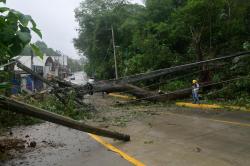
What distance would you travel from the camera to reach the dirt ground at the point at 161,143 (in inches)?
266

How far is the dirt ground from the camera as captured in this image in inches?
266

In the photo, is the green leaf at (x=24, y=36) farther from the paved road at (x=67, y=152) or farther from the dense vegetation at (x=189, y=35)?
the dense vegetation at (x=189, y=35)

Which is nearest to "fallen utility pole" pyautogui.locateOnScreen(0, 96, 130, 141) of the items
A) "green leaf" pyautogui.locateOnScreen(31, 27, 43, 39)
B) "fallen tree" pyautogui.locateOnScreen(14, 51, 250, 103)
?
"green leaf" pyautogui.locateOnScreen(31, 27, 43, 39)

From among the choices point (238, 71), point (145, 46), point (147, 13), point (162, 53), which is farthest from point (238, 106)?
point (147, 13)

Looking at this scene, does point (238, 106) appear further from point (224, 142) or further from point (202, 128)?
point (224, 142)

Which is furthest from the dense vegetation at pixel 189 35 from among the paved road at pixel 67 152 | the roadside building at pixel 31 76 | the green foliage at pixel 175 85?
the paved road at pixel 67 152

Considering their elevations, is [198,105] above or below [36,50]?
below

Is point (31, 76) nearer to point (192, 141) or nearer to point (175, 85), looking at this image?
point (175, 85)

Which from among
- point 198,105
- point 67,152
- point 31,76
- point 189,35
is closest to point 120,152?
point 67,152

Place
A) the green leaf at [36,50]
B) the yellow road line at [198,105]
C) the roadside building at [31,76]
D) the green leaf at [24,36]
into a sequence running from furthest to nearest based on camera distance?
the roadside building at [31,76], the yellow road line at [198,105], the green leaf at [36,50], the green leaf at [24,36]

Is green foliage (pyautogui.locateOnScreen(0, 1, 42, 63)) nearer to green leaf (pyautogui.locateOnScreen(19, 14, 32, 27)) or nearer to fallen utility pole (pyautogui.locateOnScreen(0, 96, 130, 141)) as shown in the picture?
green leaf (pyautogui.locateOnScreen(19, 14, 32, 27))

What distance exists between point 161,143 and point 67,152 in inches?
91.3

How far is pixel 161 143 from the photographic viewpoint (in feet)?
27.1

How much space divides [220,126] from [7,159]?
20.2ft
